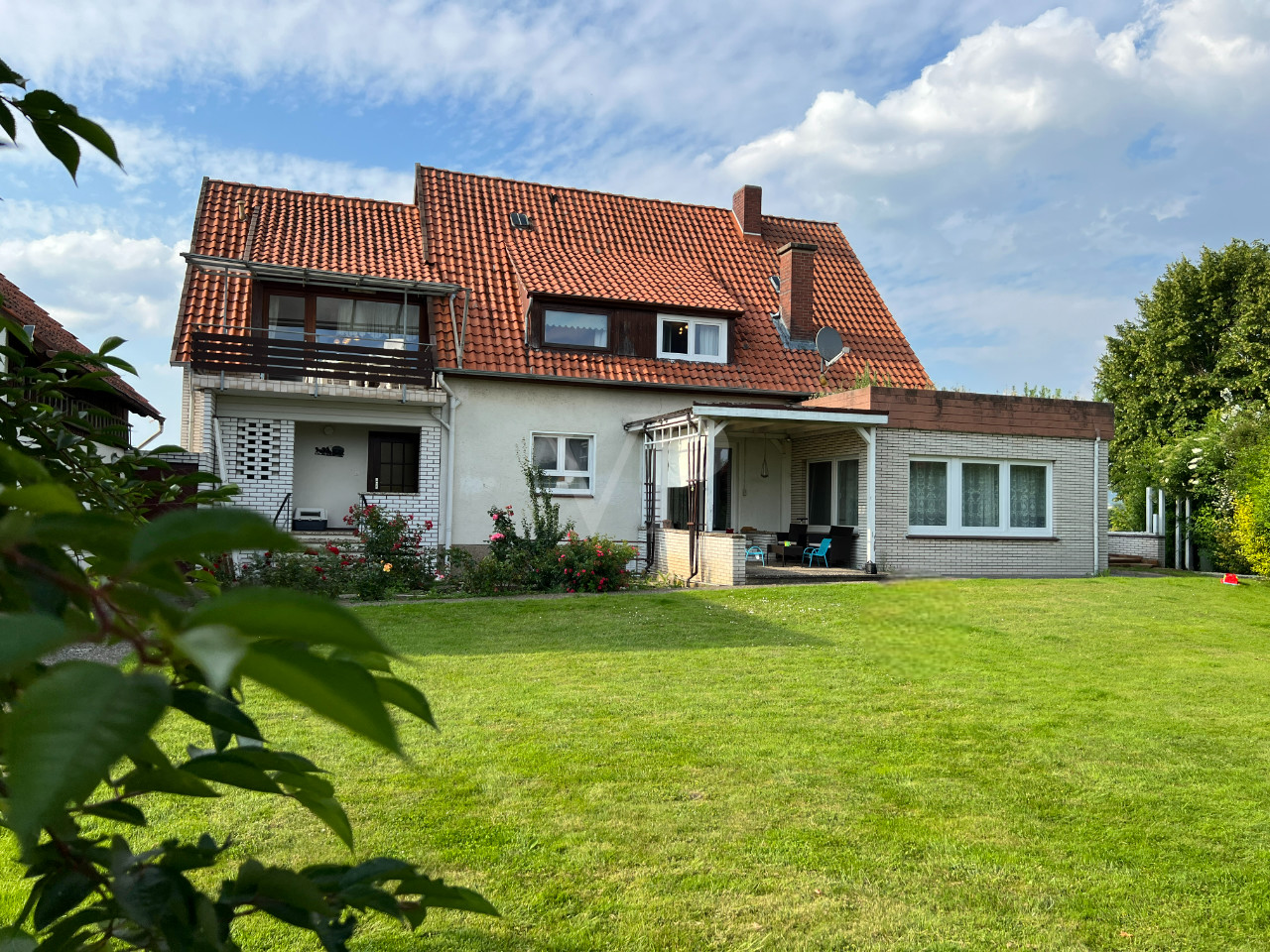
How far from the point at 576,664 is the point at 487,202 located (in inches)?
609

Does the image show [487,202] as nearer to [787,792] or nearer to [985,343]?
[985,343]

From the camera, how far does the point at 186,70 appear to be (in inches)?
173


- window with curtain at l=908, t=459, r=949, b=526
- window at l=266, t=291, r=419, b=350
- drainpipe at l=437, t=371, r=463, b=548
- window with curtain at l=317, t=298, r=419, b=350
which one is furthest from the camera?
window with curtain at l=317, t=298, r=419, b=350

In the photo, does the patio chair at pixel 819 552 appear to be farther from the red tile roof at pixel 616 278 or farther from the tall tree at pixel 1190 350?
the tall tree at pixel 1190 350

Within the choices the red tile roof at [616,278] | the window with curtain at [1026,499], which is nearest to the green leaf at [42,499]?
the red tile roof at [616,278]

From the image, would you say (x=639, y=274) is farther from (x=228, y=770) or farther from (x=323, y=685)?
(x=323, y=685)

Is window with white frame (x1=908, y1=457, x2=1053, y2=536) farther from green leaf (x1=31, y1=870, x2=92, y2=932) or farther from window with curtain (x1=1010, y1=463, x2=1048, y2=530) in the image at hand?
green leaf (x1=31, y1=870, x2=92, y2=932)

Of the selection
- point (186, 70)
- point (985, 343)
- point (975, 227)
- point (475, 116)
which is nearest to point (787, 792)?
point (186, 70)

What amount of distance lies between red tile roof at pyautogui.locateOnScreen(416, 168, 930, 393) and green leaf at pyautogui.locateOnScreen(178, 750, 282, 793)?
16.7 metres

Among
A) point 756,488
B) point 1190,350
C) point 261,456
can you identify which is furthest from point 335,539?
point 1190,350

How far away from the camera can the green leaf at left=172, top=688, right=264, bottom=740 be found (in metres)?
0.68

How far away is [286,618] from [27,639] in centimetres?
13

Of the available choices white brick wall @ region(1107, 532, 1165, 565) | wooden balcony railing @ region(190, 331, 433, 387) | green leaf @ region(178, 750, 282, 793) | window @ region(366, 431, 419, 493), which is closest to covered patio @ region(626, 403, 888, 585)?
wooden balcony railing @ region(190, 331, 433, 387)

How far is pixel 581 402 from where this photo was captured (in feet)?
58.9
